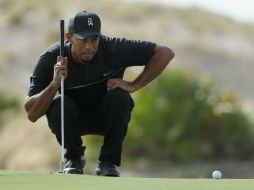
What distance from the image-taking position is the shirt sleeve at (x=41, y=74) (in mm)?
9602

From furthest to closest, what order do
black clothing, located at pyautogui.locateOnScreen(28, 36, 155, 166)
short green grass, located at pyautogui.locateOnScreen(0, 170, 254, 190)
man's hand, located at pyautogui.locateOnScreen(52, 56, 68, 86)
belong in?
black clothing, located at pyautogui.locateOnScreen(28, 36, 155, 166), man's hand, located at pyautogui.locateOnScreen(52, 56, 68, 86), short green grass, located at pyautogui.locateOnScreen(0, 170, 254, 190)

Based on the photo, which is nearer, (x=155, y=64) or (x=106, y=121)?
(x=106, y=121)

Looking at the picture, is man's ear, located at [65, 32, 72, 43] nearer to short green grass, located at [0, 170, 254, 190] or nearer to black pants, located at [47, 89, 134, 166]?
black pants, located at [47, 89, 134, 166]

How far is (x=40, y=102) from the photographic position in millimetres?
9492

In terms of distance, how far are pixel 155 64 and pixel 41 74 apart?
1085 mm

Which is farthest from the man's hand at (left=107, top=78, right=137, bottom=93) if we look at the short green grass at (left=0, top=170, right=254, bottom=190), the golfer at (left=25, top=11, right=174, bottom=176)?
the short green grass at (left=0, top=170, right=254, bottom=190)

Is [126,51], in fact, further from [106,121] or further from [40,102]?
[40,102]

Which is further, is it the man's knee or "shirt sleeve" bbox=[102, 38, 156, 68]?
"shirt sleeve" bbox=[102, 38, 156, 68]

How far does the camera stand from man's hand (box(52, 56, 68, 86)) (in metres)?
9.38

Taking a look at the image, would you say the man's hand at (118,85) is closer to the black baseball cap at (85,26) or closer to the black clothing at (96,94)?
the black clothing at (96,94)

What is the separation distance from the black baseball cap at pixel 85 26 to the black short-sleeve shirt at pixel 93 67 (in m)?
0.29

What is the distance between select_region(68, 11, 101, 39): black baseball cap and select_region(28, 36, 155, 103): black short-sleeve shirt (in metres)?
0.29

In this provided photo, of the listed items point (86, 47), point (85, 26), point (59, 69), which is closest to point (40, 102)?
point (59, 69)

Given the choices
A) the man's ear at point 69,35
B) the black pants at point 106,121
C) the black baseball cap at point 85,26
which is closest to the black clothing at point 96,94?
the black pants at point 106,121
